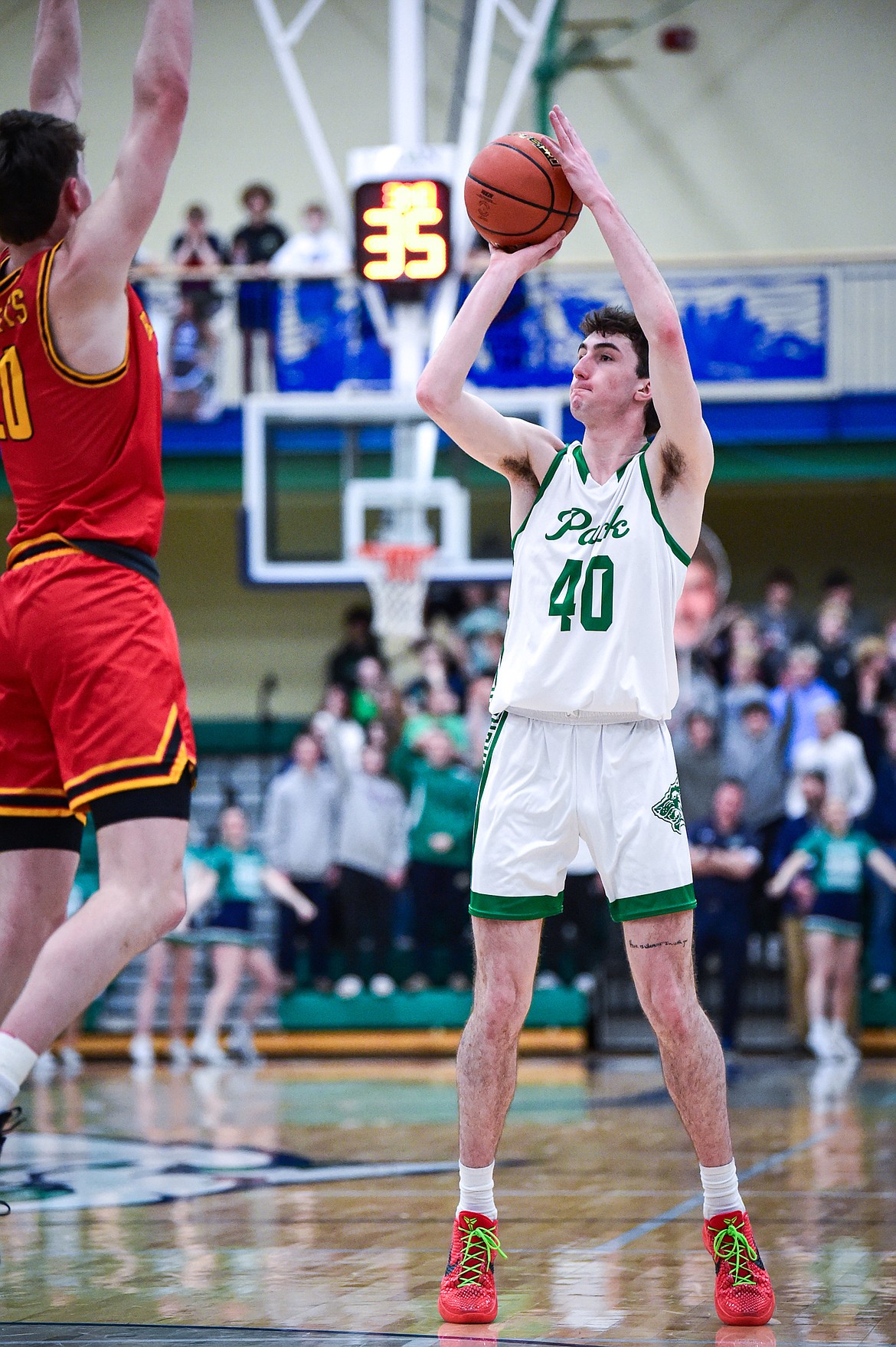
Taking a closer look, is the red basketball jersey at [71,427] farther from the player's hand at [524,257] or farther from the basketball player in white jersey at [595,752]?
the player's hand at [524,257]

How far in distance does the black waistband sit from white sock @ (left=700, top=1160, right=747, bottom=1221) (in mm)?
1869

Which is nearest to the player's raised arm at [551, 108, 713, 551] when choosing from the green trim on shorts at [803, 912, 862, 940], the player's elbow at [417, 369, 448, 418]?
the player's elbow at [417, 369, 448, 418]

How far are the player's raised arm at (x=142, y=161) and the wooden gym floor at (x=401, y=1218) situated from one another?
2.26 meters

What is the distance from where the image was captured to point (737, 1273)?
3.93 m

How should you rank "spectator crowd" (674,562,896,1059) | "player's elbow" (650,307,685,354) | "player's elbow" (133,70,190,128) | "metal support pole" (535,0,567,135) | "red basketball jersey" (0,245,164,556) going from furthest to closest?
"metal support pole" (535,0,567,135), "spectator crowd" (674,562,896,1059), "player's elbow" (650,307,685,354), "red basketball jersey" (0,245,164,556), "player's elbow" (133,70,190,128)

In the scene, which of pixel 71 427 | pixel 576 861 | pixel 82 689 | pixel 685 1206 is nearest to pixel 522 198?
pixel 71 427

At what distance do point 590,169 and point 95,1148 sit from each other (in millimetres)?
4816

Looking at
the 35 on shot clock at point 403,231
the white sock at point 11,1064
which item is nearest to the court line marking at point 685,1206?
the white sock at point 11,1064

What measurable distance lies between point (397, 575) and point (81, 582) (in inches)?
329

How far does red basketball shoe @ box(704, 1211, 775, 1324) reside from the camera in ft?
12.8

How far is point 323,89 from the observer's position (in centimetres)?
2077

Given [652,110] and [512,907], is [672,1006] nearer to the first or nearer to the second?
[512,907]

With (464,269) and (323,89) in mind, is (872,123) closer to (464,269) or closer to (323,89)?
(323,89)

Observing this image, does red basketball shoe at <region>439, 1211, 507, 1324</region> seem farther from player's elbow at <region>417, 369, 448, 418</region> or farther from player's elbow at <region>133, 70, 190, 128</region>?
player's elbow at <region>133, 70, 190, 128</region>
